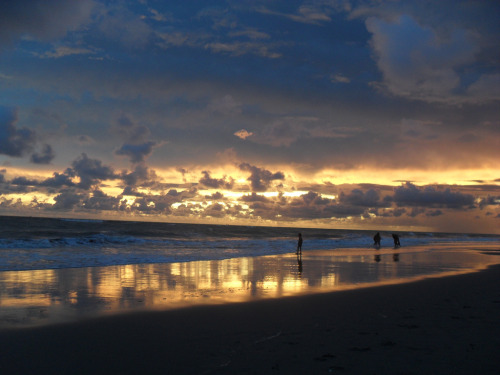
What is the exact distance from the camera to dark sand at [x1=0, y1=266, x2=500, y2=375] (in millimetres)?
6512

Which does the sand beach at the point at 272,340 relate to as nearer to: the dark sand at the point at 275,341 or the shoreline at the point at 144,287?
the dark sand at the point at 275,341

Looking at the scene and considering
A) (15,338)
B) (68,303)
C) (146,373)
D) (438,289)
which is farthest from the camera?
(438,289)

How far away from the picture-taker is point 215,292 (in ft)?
45.0

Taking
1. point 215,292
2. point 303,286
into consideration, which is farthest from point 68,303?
point 303,286

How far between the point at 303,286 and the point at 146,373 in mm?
9677

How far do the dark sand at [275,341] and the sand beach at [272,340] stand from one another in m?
0.02

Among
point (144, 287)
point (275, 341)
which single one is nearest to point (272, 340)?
point (275, 341)

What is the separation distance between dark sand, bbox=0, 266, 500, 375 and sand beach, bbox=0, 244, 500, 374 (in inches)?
0.7

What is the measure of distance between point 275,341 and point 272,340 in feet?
0.31

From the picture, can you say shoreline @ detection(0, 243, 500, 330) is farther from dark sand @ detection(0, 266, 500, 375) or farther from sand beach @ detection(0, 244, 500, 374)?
dark sand @ detection(0, 266, 500, 375)

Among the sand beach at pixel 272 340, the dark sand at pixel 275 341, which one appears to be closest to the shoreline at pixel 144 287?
the sand beach at pixel 272 340

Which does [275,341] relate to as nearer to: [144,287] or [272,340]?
[272,340]

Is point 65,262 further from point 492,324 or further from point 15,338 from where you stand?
point 492,324

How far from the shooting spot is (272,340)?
7934 mm
